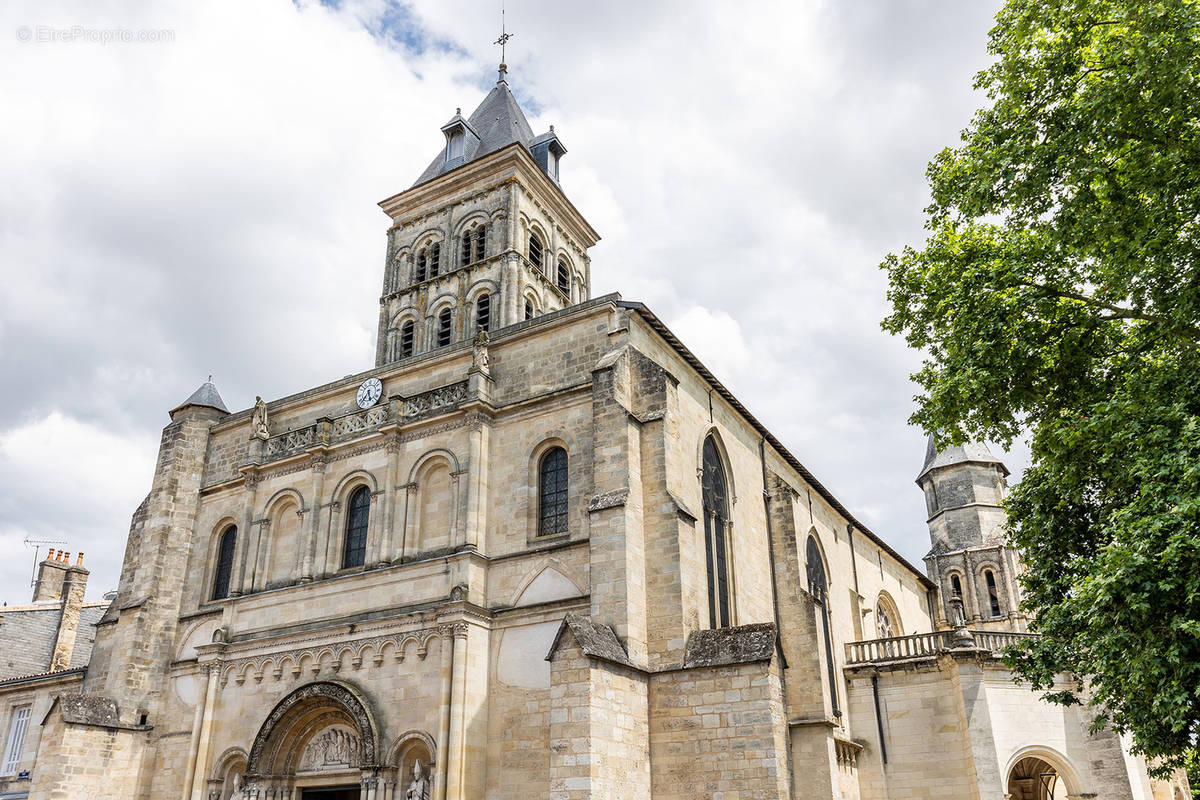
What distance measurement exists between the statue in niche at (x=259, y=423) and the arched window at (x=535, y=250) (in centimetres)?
991

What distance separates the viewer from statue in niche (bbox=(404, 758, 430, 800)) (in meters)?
15.8

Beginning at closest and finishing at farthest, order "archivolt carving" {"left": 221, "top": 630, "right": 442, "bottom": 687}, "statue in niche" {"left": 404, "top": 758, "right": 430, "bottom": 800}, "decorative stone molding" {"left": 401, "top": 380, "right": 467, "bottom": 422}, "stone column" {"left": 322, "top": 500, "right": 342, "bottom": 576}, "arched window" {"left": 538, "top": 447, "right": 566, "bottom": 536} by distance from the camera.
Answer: "statue in niche" {"left": 404, "top": 758, "right": 430, "bottom": 800}, "archivolt carving" {"left": 221, "top": 630, "right": 442, "bottom": 687}, "arched window" {"left": 538, "top": 447, "right": 566, "bottom": 536}, "decorative stone molding" {"left": 401, "top": 380, "right": 467, "bottom": 422}, "stone column" {"left": 322, "top": 500, "right": 342, "bottom": 576}

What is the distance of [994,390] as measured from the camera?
12312 mm

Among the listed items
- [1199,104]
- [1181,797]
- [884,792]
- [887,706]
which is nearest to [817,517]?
[887,706]

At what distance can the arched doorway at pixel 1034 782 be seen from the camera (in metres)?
24.9

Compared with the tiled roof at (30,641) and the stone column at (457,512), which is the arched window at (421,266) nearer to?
the stone column at (457,512)

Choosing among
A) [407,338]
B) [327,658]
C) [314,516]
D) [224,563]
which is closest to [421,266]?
[407,338]

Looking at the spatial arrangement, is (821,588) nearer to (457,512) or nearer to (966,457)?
(457,512)

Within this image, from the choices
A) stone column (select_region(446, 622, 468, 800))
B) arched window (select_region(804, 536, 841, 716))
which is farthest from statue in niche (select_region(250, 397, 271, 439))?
arched window (select_region(804, 536, 841, 716))

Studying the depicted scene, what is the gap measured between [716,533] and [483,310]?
37.8 feet

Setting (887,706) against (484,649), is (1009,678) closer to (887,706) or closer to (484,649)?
(887,706)

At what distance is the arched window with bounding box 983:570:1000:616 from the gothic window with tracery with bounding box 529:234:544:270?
1014 inches

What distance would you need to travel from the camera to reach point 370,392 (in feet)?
70.3

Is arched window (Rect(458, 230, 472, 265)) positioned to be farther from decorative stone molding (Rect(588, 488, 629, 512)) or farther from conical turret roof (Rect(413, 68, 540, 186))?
decorative stone molding (Rect(588, 488, 629, 512))
